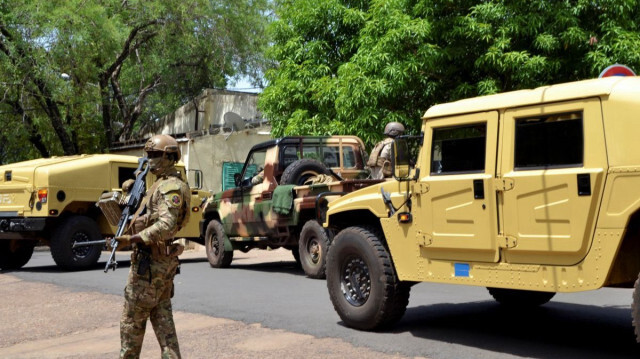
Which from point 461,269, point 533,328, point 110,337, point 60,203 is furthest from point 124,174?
point 461,269

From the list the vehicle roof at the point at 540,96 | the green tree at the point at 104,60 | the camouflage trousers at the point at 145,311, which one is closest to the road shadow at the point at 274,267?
the vehicle roof at the point at 540,96

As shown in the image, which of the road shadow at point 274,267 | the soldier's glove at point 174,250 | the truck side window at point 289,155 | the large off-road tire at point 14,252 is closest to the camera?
the soldier's glove at point 174,250

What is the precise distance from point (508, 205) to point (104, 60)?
23910mm

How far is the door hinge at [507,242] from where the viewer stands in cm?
604

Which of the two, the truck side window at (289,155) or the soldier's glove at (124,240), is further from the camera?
the truck side window at (289,155)

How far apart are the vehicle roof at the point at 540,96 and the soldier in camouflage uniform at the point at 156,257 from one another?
245 cm

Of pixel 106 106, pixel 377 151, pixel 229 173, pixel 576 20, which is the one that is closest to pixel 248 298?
pixel 377 151

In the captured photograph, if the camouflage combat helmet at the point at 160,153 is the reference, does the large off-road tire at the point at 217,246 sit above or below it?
below

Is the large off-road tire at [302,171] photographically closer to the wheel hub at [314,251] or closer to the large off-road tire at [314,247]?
the large off-road tire at [314,247]

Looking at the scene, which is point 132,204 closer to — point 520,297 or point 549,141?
point 549,141

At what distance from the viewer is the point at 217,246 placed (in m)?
14.7

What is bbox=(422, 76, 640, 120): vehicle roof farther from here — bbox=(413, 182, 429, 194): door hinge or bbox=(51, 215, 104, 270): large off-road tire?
bbox=(51, 215, 104, 270): large off-road tire

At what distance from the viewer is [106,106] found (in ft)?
98.9

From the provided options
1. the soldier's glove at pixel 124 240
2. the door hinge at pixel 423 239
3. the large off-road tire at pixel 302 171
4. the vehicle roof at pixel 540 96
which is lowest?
the door hinge at pixel 423 239
